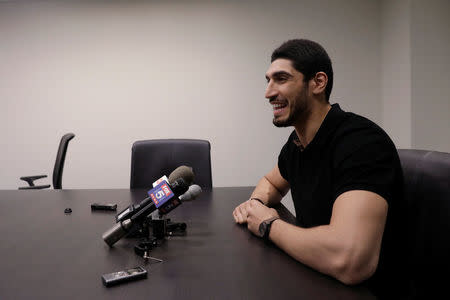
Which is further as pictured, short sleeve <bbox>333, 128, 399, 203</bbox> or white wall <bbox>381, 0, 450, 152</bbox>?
white wall <bbox>381, 0, 450, 152</bbox>

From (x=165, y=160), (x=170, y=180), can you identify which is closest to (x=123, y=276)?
(x=170, y=180)

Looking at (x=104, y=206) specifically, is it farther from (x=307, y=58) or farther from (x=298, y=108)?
(x=307, y=58)

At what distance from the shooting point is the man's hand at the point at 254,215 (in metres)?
1.29

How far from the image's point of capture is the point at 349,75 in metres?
3.99

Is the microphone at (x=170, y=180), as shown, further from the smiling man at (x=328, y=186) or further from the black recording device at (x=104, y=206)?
the black recording device at (x=104, y=206)

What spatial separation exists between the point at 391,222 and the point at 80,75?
3.61 meters

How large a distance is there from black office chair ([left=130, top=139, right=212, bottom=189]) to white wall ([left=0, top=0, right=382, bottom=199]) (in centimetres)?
150

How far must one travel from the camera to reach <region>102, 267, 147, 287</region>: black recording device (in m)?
0.91

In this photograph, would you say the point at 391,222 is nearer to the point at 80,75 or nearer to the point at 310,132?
the point at 310,132

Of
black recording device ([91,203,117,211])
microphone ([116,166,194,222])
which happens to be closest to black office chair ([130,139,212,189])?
black recording device ([91,203,117,211])

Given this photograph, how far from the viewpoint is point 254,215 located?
1.33 meters

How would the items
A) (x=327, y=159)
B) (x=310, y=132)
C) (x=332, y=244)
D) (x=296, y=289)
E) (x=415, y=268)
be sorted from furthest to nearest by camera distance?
(x=310, y=132) < (x=327, y=159) < (x=415, y=268) < (x=332, y=244) < (x=296, y=289)

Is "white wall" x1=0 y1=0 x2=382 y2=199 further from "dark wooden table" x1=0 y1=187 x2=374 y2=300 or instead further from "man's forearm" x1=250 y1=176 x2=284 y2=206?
"dark wooden table" x1=0 y1=187 x2=374 y2=300

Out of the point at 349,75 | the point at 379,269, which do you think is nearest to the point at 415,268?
the point at 379,269
